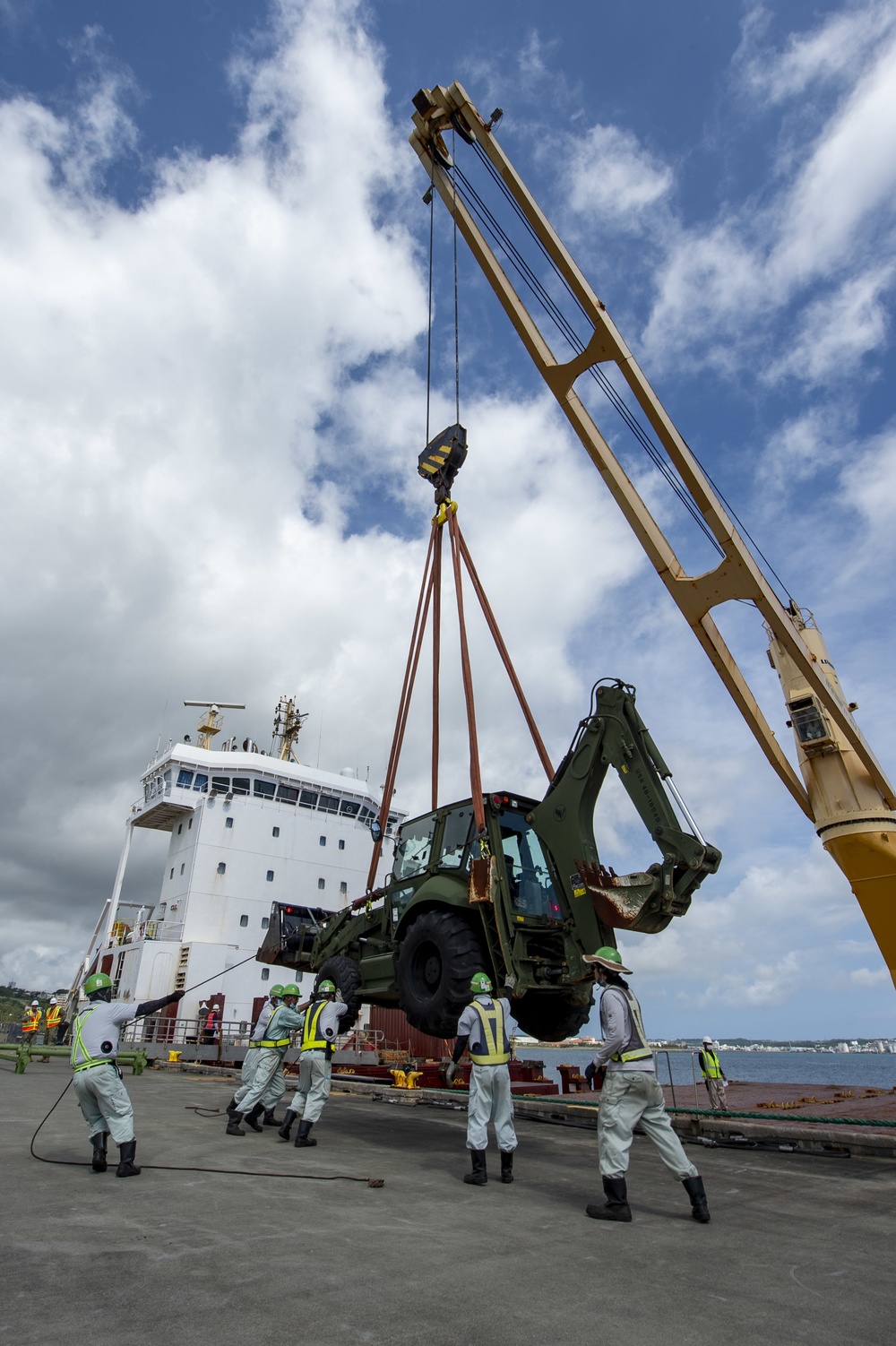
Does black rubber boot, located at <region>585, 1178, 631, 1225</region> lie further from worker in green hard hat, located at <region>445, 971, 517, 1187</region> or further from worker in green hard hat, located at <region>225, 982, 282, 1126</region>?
worker in green hard hat, located at <region>225, 982, 282, 1126</region>

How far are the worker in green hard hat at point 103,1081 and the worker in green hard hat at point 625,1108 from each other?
322cm

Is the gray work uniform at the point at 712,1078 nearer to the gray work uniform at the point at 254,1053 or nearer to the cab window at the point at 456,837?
the cab window at the point at 456,837

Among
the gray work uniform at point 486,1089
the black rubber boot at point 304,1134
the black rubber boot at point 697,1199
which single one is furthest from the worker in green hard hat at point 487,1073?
the black rubber boot at point 304,1134

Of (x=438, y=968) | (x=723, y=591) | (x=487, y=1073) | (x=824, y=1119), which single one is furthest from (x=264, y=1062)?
(x=723, y=591)

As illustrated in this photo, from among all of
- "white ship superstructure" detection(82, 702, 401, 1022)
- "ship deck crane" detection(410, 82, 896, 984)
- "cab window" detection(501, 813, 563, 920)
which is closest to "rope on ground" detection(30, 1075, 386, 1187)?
"cab window" detection(501, 813, 563, 920)

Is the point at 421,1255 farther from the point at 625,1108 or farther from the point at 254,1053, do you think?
the point at 254,1053

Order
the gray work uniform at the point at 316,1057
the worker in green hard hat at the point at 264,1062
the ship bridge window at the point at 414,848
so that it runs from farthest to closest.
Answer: the ship bridge window at the point at 414,848, the worker in green hard hat at the point at 264,1062, the gray work uniform at the point at 316,1057

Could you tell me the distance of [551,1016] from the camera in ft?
29.2

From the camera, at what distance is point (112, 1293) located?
3.24 meters

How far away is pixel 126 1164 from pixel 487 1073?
2.87 m

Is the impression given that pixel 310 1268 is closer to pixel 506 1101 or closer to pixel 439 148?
pixel 506 1101

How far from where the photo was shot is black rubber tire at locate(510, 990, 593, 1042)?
8.89 metres

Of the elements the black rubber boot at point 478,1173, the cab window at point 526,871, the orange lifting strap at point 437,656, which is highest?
the orange lifting strap at point 437,656

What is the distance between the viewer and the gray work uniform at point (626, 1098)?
5227mm
